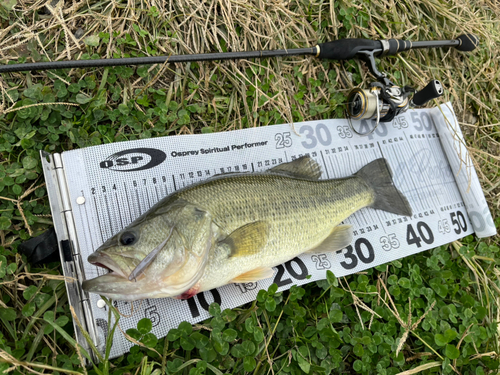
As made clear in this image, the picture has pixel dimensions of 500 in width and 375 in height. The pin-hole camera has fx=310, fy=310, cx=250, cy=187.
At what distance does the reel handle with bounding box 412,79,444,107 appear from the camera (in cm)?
278

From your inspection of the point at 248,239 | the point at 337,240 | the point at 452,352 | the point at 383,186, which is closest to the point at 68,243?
the point at 248,239

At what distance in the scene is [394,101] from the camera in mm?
2857

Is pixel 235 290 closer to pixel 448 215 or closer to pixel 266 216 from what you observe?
pixel 266 216

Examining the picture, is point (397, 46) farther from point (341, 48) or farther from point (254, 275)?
point (254, 275)

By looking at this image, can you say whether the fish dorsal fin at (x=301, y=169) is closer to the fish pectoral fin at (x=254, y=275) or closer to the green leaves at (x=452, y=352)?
the fish pectoral fin at (x=254, y=275)

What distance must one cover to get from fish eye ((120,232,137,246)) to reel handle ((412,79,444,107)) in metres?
2.78

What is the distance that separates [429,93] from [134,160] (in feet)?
8.67

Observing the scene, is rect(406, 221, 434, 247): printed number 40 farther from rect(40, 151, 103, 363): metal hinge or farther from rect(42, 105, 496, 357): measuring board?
rect(40, 151, 103, 363): metal hinge

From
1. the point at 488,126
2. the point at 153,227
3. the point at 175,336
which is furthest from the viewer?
the point at 488,126

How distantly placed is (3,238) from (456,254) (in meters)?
3.76

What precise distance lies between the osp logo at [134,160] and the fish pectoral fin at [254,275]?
1040mm

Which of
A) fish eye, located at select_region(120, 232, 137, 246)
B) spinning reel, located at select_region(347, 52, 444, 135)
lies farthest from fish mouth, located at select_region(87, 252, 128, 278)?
spinning reel, located at select_region(347, 52, 444, 135)

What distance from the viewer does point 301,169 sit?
2.45 metres

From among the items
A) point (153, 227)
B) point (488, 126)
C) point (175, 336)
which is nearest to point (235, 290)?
point (175, 336)
